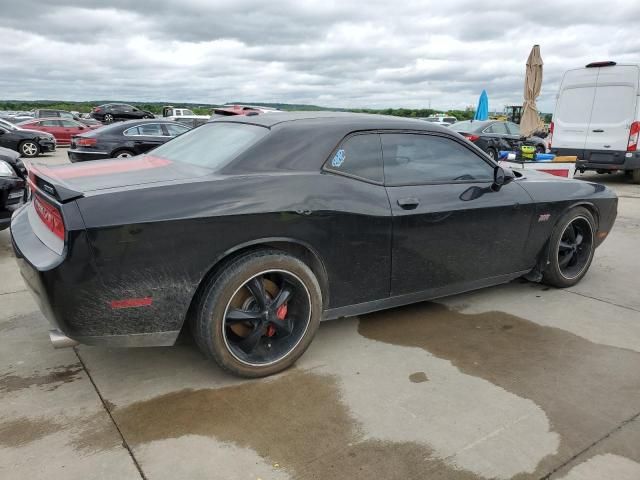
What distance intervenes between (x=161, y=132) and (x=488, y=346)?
1047 cm

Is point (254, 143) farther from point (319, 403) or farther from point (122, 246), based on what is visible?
point (319, 403)

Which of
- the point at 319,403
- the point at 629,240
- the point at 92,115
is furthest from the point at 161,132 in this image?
the point at 92,115

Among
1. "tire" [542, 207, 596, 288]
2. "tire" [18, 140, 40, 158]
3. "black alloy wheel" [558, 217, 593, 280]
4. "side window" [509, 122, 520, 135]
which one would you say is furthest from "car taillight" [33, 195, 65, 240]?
"tire" [18, 140, 40, 158]

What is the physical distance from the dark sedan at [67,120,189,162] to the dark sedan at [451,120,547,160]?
772 centimetres

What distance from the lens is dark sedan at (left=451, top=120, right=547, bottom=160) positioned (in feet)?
43.1

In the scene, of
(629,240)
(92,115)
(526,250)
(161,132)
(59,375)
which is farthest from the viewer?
(92,115)

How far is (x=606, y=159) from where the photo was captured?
417 inches

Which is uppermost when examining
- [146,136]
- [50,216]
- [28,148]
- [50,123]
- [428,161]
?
[428,161]

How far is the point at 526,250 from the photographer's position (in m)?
4.09

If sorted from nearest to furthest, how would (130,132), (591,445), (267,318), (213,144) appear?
(591,445) < (267,318) < (213,144) < (130,132)

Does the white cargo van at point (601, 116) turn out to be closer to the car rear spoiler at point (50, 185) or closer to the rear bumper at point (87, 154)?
the rear bumper at point (87, 154)

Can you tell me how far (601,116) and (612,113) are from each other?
0.23 meters

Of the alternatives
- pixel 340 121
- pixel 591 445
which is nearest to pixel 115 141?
pixel 340 121

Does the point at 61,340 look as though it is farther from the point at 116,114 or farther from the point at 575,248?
the point at 116,114
